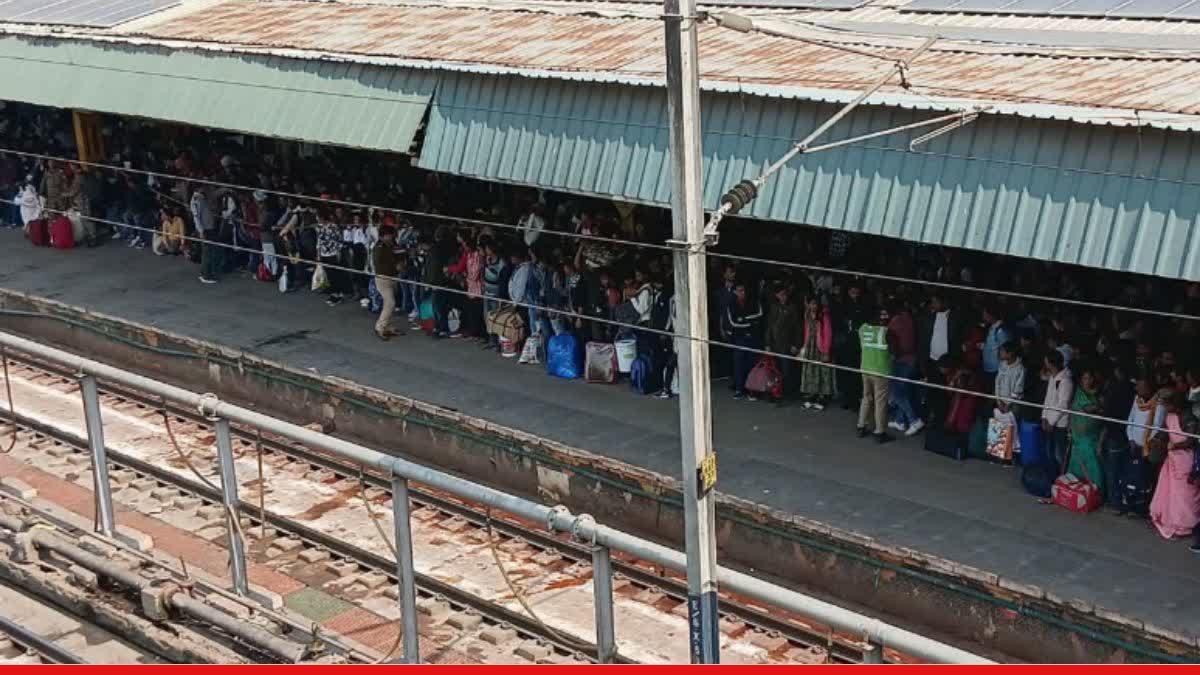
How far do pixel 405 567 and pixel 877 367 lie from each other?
6.58m

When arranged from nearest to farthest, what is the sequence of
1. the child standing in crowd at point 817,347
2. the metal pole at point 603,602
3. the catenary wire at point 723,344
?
the metal pole at point 603,602
the catenary wire at point 723,344
the child standing in crowd at point 817,347

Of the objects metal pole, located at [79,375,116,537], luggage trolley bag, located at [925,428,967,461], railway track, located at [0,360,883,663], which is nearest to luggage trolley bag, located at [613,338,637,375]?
railway track, located at [0,360,883,663]

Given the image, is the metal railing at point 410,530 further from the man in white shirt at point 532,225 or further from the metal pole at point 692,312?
the man in white shirt at point 532,225

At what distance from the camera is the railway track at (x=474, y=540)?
1302 cm

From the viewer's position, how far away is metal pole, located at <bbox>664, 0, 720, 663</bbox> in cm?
827

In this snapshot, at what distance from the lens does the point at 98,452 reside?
43.8 feet

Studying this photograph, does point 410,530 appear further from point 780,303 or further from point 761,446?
point 780,303

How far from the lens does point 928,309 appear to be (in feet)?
51.7

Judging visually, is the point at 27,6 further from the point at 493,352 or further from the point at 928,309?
the point at 928,309

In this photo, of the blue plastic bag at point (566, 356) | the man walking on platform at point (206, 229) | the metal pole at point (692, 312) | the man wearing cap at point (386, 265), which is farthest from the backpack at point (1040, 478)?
the man walking on platform at point (206, 229)

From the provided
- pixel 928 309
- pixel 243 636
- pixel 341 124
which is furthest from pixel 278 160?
pixel 243 636

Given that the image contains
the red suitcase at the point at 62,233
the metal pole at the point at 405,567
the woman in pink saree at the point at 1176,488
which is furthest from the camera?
the red suitcase at the point at 62,233

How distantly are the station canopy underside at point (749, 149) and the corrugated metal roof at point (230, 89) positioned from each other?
0.03 meters

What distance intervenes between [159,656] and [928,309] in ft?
25.9
